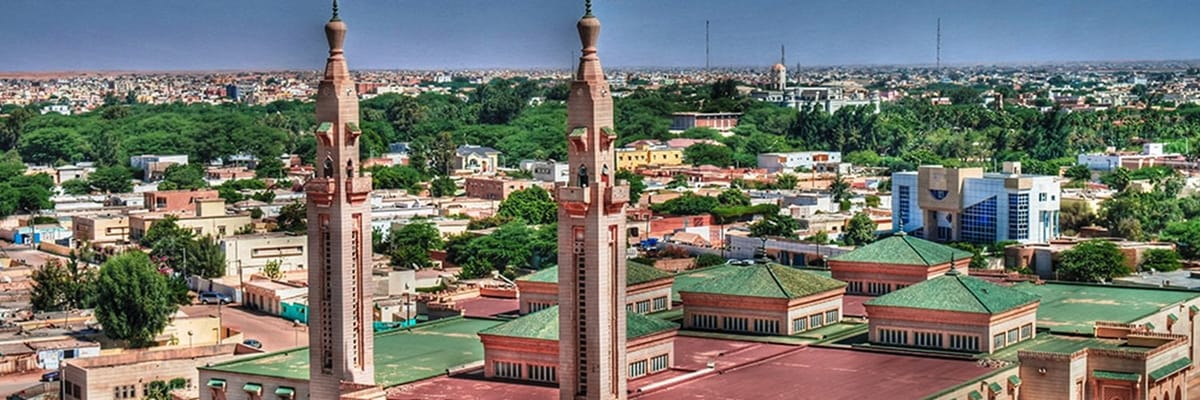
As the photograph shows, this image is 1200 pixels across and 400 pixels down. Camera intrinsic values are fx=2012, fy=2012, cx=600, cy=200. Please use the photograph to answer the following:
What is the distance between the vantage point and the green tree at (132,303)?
43.5 metres

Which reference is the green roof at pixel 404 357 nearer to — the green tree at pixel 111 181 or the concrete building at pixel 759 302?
the concrete building at pixel 759 302

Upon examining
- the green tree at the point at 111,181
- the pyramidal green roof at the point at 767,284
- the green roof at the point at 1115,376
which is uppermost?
the green tree at the point at 111,181

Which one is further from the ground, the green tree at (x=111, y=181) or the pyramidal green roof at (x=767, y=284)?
the green tree at (x=111, y=181)

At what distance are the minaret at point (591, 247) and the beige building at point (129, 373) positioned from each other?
1478 cm

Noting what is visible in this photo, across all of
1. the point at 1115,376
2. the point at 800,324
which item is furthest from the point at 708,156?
the point at 1115,376

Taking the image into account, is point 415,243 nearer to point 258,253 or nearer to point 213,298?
point 258,253

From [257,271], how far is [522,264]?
25.0 ft

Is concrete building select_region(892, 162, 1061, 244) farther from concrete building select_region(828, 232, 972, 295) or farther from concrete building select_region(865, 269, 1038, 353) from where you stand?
concrete building select_region(865, 269, 1038, 353)

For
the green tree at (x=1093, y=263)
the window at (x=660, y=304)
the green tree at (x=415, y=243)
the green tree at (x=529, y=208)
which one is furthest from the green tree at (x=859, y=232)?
the window at (x=660, y=304)

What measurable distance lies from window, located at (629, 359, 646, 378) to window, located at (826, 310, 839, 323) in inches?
278

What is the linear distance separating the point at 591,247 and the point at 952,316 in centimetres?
1153

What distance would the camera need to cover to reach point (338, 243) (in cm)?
2716

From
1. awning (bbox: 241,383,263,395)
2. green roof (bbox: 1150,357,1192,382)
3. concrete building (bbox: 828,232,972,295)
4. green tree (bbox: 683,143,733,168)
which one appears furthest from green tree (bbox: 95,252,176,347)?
green tree (bbox: 683,143,733,168)

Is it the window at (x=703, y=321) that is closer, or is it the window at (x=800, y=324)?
the window at (x=800, y=324)
